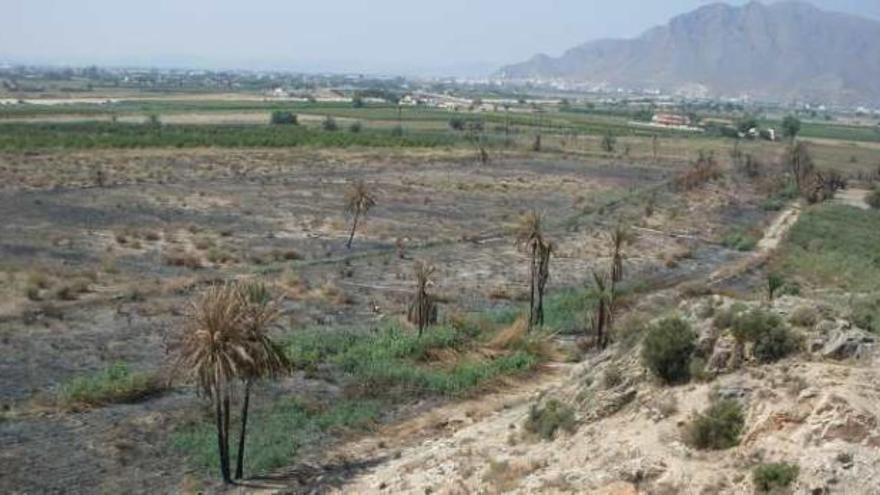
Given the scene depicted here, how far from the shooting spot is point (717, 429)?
19.2m

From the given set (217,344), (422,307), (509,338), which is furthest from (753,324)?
(422,307)

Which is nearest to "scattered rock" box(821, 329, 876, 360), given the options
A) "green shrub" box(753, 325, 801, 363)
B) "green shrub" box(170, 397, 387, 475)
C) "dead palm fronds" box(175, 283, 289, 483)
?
"green shrub" box(753, 325, 801, 363)

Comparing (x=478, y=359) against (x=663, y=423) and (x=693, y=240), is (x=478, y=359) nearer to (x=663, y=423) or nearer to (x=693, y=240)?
(x=663, y=423)

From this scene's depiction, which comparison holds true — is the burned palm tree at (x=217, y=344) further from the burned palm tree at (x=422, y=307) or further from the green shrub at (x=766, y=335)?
the burned palm tree at (x=422, y=307)

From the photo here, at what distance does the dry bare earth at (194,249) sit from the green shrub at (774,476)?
1461 cm

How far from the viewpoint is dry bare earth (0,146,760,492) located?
93.2 ft

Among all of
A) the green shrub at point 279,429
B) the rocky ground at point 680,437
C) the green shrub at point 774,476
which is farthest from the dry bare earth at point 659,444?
the green shrub at point 279,429

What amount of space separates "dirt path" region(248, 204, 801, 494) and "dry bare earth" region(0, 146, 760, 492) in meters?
3.98

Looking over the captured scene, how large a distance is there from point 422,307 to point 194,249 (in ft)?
73.6

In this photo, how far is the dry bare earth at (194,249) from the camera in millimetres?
28406

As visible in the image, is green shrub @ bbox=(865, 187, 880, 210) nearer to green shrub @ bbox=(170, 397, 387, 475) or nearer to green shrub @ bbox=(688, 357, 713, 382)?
green shrub @ bbox=(170, 397, 387, 475)

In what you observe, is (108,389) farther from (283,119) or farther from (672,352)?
(283,119)

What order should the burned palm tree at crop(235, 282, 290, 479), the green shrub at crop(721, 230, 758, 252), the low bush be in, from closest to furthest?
the burned palm tree at crop(235, 282, 290, 479) < the low bush < the green shrub at crop(721, 230, 758, 252)

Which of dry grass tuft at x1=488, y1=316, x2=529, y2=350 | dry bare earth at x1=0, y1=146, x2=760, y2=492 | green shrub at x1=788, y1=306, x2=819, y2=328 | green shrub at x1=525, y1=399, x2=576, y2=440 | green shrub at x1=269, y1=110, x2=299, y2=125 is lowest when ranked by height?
dry bare earth at x1=0, y1=146, x2=760, y2=492
